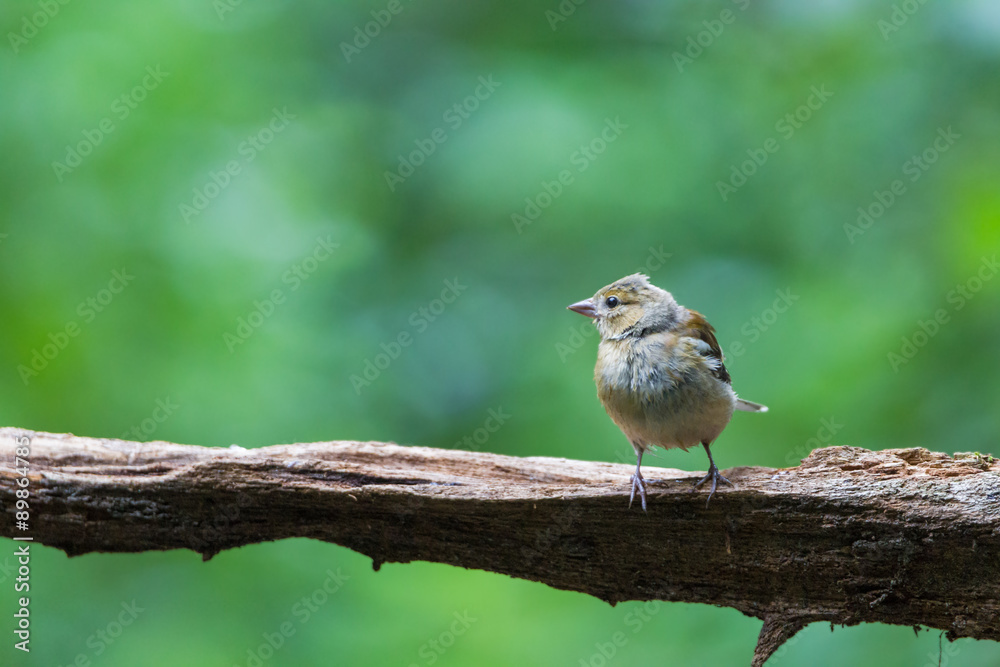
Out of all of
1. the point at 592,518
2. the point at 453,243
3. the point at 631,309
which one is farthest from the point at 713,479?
the point at 453,243

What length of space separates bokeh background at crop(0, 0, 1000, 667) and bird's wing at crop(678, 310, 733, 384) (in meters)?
1.28

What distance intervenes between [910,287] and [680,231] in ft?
4.30

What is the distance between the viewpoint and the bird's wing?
10.3 feet

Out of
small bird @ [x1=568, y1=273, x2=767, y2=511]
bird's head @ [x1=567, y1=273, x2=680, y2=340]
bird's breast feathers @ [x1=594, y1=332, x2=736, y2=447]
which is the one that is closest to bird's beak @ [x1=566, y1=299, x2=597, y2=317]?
bird's head @ [x1=567, y1=273, x2=680, y2=340]

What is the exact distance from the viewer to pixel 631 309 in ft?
11.2

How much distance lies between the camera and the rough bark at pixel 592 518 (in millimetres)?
2508

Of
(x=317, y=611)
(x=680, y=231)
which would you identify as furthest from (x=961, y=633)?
(x=317, y=611)

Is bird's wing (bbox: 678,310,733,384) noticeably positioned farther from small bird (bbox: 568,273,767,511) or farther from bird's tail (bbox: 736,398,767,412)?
bird's tail (bbox: 736,398,767,412)

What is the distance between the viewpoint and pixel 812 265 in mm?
4711

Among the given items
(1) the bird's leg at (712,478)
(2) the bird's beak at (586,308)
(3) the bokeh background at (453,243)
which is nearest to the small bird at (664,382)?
(1) the bird's leg at (712,478)

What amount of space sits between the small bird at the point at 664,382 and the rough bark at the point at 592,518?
193mm

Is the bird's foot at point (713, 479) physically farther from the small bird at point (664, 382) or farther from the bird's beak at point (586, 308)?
the bird's beak at point (586, 308)

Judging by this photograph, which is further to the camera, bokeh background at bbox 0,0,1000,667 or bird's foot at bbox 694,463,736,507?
bokeh background at bbox 0,0,1000,667

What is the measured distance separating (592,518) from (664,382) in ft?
1.91
